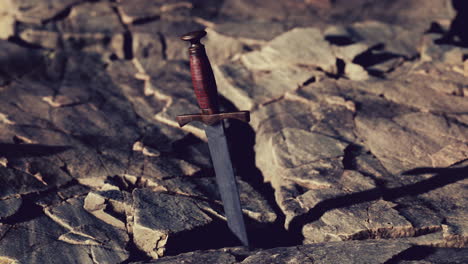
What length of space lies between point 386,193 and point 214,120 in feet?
5.05

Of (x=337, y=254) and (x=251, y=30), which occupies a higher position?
(x=251, y=30)

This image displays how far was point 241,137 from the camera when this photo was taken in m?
3.91

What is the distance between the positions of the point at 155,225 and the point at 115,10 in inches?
162

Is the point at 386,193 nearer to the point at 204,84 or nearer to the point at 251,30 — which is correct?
the point at 204,84

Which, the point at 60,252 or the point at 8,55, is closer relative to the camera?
the point at 60,252

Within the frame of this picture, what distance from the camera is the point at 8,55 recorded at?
14.8 feet

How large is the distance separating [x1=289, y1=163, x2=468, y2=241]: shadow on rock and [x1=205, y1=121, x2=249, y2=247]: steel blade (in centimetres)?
45

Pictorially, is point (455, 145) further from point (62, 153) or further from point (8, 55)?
point (8, 55)

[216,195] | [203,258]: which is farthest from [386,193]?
[203,258]

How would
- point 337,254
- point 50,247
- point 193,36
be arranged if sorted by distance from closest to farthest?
point 193,36, point 337,254, point 50,247

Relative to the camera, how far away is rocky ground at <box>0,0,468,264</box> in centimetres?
263

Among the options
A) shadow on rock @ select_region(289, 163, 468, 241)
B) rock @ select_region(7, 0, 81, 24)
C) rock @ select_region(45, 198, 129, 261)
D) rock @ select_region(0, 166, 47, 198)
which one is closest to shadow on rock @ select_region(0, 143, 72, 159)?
rock @ select_region(0, 166, 47, 198)

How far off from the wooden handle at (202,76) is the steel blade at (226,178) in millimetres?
122

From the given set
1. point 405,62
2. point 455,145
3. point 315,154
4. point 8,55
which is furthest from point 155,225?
point 405,62
